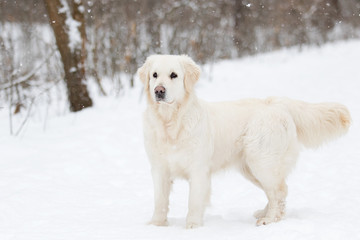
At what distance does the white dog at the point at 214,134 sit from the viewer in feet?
12.3

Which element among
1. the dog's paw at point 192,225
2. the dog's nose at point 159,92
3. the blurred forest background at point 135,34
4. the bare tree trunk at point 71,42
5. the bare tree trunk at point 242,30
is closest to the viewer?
the dog's nose at point 159,92

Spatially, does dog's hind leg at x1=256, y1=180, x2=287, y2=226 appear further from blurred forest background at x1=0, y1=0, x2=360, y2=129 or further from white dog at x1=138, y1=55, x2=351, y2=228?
blurred forest background at x1=0, y1=0, x2=360, y2=129

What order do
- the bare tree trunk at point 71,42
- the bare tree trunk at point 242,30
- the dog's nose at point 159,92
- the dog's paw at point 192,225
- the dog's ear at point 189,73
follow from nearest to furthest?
the dog's nose at point 159,92, the dog's paw at point 192,225, the dog's ear at point 189,73, the bare tree trunk at point 71,42, the bare tree trunk at point 242,30

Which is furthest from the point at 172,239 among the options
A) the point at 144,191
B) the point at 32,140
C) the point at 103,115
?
the point at 103,115

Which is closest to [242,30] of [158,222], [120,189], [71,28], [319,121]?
[71,28]

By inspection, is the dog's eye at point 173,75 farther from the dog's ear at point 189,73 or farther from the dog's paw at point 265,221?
the dog's paw at point 265,221

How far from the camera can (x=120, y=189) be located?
5.14m

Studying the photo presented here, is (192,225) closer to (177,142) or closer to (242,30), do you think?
(177,142)

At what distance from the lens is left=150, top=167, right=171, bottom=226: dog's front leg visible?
384 cm

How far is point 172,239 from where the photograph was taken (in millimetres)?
3332

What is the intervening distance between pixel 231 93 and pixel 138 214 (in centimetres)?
666

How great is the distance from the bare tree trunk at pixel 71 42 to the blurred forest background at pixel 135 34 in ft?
0.09

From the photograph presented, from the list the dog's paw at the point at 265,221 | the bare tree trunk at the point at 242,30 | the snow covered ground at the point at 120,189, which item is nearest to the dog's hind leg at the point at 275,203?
the dog's paw at the point at 265,221

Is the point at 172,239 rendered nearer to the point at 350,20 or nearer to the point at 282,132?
the point at 282,132
